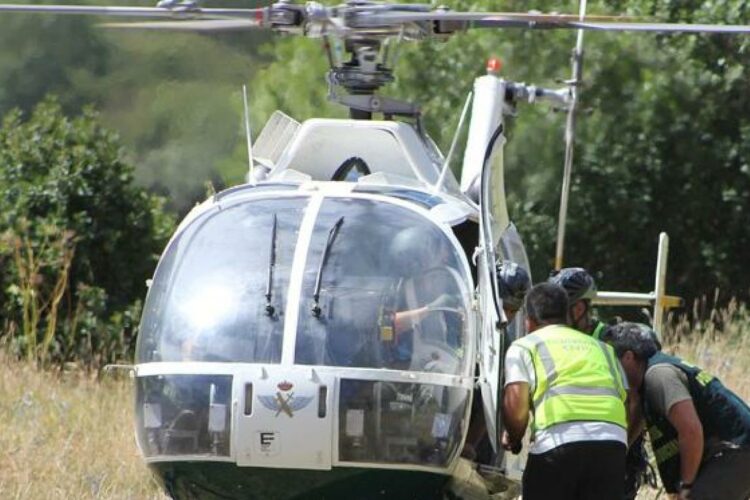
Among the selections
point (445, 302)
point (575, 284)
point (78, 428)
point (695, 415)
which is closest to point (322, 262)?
point (445, 302)

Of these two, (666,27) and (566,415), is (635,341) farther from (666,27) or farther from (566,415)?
(666,27)

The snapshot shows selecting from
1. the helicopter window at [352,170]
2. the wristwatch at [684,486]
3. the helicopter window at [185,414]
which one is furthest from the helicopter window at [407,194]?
the wristwatch at [684,486]

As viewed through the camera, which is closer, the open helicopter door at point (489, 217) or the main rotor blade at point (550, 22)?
the main rotor blade at point (550, 22)

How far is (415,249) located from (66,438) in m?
4.65

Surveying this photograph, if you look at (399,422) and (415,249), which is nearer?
(399,422)

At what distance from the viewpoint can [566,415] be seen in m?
7.73

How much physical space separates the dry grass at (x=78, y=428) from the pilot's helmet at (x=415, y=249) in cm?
308

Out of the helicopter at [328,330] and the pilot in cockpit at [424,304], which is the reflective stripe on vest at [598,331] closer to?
the helicopter at [328,330]

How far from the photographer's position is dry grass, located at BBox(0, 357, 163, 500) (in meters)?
10.5

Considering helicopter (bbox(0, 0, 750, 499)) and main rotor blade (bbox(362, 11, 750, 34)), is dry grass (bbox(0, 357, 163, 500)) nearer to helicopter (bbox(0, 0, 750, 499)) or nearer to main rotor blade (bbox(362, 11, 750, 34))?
helicopter (bbox(0, 0, 750, 499))

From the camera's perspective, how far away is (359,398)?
7.69 metres

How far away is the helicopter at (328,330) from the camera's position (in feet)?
25.2

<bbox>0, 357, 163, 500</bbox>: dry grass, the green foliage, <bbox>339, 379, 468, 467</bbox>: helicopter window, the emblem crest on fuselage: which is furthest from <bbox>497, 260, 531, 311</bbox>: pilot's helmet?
the green foliage

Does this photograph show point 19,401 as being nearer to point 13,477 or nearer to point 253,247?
point 13,477
